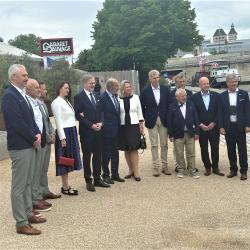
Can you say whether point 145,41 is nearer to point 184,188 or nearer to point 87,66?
point 87,66

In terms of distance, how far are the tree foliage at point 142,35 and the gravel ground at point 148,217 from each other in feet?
110

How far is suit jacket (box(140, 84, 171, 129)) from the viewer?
29.7 feet

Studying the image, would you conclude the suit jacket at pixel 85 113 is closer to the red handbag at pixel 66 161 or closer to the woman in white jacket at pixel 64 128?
the woman in white jacket at pixel 64 128

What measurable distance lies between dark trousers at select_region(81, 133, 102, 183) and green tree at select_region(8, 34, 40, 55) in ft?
226

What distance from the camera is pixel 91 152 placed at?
26.3 feet

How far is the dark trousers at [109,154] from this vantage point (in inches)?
334

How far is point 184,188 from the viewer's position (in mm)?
7977

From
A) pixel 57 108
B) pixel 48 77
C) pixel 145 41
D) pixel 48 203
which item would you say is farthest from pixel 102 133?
pixel 145 41

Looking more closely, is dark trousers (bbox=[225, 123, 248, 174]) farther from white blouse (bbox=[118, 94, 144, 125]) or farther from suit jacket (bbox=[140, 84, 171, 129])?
white blouse (bbox=[118, 94, 144, 125])

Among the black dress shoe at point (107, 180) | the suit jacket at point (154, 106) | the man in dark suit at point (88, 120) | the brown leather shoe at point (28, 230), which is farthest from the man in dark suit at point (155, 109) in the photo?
the brown leather shoe at point (28, 230)

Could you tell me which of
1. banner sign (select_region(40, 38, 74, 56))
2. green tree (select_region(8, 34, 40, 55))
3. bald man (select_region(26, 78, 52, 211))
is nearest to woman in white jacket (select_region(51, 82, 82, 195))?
bald man (select_region(26, 78, 52, 211))

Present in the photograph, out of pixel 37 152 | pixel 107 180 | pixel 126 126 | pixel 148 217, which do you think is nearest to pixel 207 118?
pixel 126 126

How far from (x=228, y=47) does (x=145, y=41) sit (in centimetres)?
10474

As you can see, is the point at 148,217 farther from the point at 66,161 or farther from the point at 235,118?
the point at 235,118
